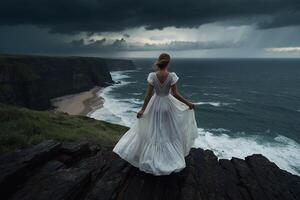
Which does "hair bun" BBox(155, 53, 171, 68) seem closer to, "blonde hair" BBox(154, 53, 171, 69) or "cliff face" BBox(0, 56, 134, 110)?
"blonde hair" BBox(154, 53, 171, 69)

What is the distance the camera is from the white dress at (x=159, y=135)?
682cm

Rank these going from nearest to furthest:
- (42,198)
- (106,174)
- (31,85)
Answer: (42,198), (106,174), (31,85)

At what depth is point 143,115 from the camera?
7.27m

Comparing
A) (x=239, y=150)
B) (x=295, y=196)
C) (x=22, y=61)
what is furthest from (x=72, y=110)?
(x=295, y=196)

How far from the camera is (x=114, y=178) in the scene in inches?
273

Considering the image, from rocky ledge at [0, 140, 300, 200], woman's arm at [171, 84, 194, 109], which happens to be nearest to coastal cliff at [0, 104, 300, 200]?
rocky ledge at [0, 140, 300, 200]

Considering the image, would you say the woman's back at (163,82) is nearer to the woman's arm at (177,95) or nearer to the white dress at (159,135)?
the white dress at (159,135)

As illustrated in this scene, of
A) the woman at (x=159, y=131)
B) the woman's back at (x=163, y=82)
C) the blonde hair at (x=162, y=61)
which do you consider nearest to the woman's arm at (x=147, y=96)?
the woman at (x=159, y=131)

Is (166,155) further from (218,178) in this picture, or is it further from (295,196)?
(295,196)

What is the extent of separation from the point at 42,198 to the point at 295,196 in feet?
21.2

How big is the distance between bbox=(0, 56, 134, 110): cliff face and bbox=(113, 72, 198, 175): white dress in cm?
5213

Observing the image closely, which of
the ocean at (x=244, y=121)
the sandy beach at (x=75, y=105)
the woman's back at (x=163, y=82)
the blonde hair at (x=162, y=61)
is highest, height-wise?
the blonde hair at (x=162, y=61)

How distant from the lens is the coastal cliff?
6.05 m

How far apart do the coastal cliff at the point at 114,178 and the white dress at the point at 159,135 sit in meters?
0.50
